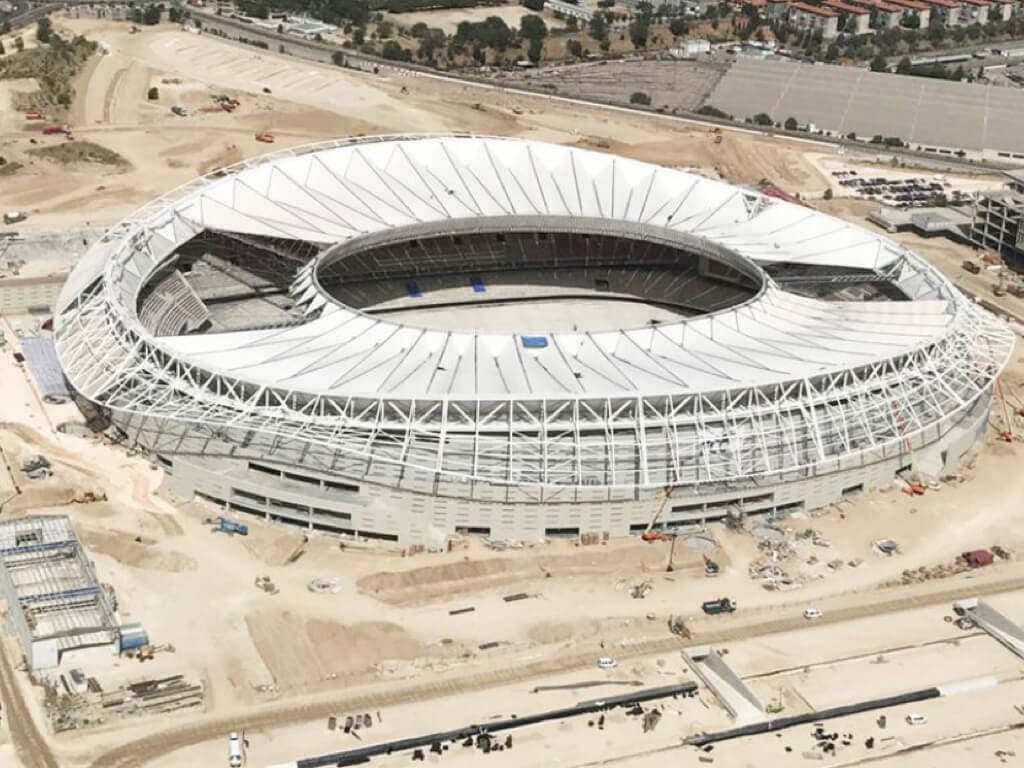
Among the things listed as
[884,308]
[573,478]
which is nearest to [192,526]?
[573,478]

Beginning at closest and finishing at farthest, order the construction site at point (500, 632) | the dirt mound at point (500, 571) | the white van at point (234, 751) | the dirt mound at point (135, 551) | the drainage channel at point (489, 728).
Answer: the white van at point (234, 751)
the drainage channel at point (489, 728)
the construction site at point (500, 632)
the dirt mound at point (500, 571)
the dirt mound at point (135, 551)

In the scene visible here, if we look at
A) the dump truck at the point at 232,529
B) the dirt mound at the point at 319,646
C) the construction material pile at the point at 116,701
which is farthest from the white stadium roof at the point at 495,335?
the construction material pile at the point at 116,701

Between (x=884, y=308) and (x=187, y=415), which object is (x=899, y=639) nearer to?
(x=884, y=308)

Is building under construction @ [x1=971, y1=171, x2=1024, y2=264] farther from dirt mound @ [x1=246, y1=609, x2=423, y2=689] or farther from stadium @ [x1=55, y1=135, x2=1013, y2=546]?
dirt mound @ [x1=246, y1=609, x2=423, y2=689]

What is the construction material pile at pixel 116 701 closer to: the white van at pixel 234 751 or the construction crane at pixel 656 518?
the white van at pixel 234 751

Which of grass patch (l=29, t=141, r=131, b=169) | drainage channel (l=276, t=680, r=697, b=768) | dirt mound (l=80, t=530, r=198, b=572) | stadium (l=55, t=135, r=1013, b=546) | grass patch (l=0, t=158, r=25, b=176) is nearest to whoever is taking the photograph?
drainage channel (l=276, t=680, r=697, b=768)

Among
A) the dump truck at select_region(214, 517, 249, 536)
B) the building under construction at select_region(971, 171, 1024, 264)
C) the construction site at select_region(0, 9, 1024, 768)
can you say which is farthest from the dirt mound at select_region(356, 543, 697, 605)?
the building under construction at select_region(971, 171, 1024, 264)

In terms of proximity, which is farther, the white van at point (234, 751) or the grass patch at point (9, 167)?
the grass patch at point (9, 167)
